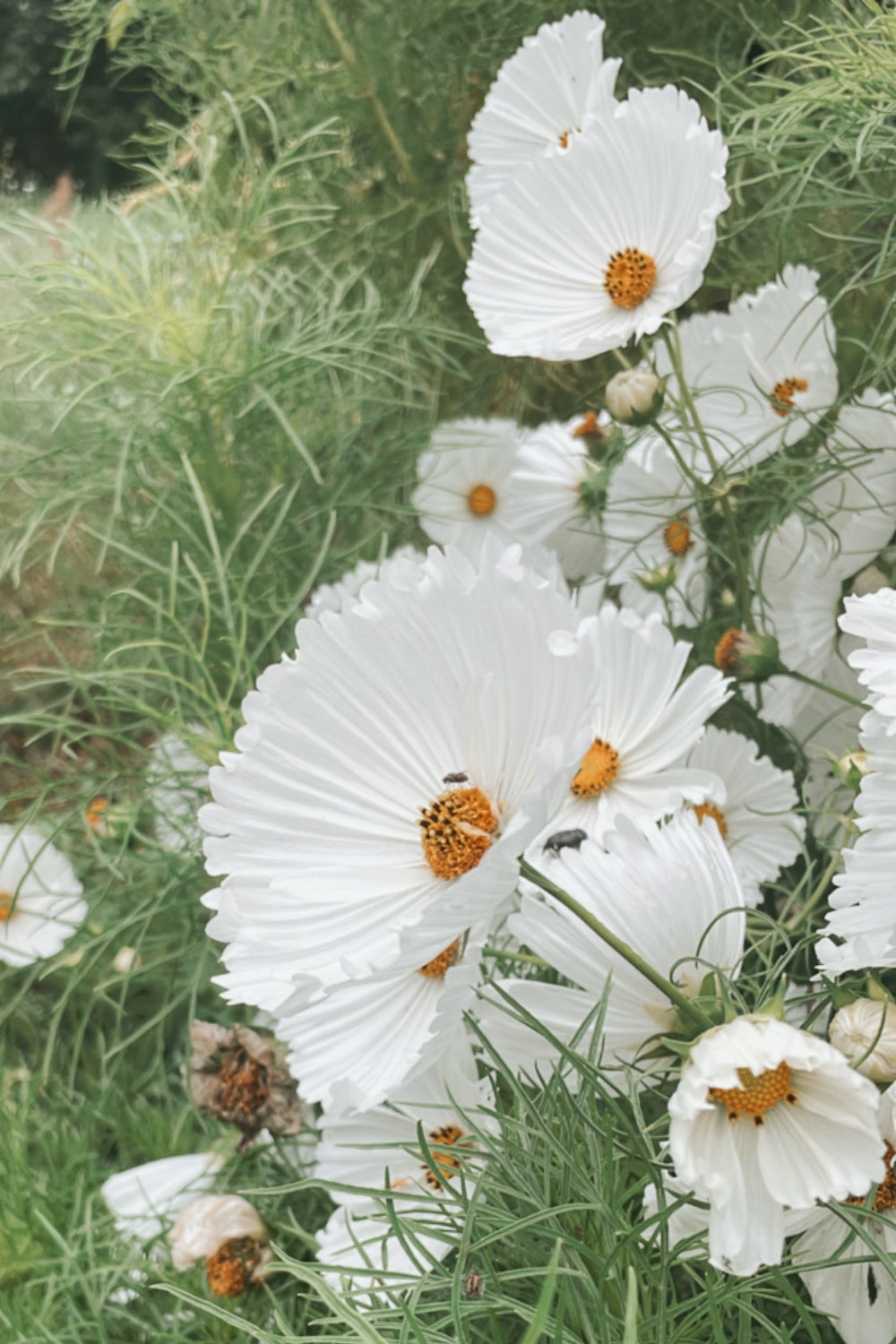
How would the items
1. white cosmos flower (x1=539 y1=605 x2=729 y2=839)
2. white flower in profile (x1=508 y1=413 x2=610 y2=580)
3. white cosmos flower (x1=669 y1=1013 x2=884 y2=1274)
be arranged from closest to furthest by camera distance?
white cosmos flower (x1=669 y1=1013 x2=884 y2=1274), white cosmos flower (x1=539 y1=605 x2=729 y2=839), white flower in profile (x1=508 y1=413 x2=610 y2=580)

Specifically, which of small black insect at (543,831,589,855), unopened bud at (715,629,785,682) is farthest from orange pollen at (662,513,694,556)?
small black insect at (543,831,589,855)

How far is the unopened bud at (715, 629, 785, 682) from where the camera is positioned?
0.44 metres

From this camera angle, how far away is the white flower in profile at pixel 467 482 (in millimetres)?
639

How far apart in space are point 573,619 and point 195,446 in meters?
0.38

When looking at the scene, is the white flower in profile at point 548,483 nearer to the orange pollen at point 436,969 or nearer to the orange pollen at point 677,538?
the orange pollen at point 677,538

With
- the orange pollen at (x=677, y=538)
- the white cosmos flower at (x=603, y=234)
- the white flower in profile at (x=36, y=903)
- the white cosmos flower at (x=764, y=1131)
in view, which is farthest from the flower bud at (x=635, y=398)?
the white flower in profile at (x=36, y=903)

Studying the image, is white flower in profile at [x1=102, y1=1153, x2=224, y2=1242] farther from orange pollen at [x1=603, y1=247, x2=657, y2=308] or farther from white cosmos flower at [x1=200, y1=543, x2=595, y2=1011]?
orange pollen at [x1=603, y1=247, x2=657, y2=308]

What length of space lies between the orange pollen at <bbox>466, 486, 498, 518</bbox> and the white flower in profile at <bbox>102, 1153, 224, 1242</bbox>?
1.10ft

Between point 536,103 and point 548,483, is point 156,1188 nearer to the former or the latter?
point 548,483

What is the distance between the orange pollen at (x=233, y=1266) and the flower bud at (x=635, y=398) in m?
0.31

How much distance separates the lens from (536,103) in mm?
506

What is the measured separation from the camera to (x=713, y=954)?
0.29 metres

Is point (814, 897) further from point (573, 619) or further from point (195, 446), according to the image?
point (195, 446)

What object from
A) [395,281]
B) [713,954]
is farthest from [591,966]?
[395,281]
